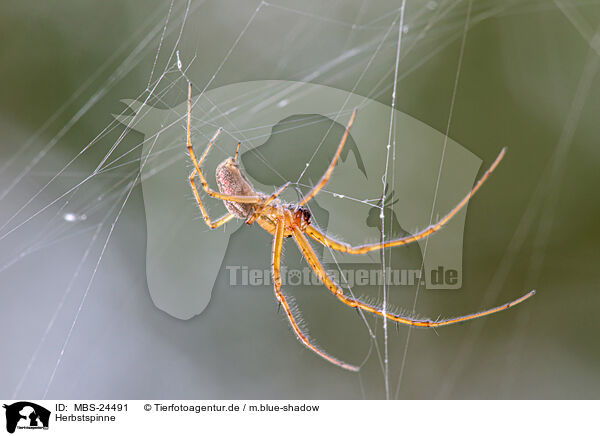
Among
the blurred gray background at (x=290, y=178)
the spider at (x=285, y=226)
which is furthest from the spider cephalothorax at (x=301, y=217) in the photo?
the blurred gray background at (x=290, y=178)

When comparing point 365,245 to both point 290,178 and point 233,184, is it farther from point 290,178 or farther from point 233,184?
point 290,178

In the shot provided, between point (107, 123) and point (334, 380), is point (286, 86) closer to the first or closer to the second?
point (107, 123)

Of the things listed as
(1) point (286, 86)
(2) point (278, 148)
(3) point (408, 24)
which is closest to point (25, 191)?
(2) point (278, 148)

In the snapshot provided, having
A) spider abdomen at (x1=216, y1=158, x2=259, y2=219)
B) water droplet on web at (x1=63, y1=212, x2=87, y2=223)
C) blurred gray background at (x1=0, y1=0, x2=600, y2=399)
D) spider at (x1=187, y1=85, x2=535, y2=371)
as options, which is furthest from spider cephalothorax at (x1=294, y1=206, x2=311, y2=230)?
water droplet on web at (x1=63, y1=212, x2=87, y2=223)

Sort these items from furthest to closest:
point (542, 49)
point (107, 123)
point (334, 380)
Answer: point (334, 380)
point (542, 49)
point (107, 123)
